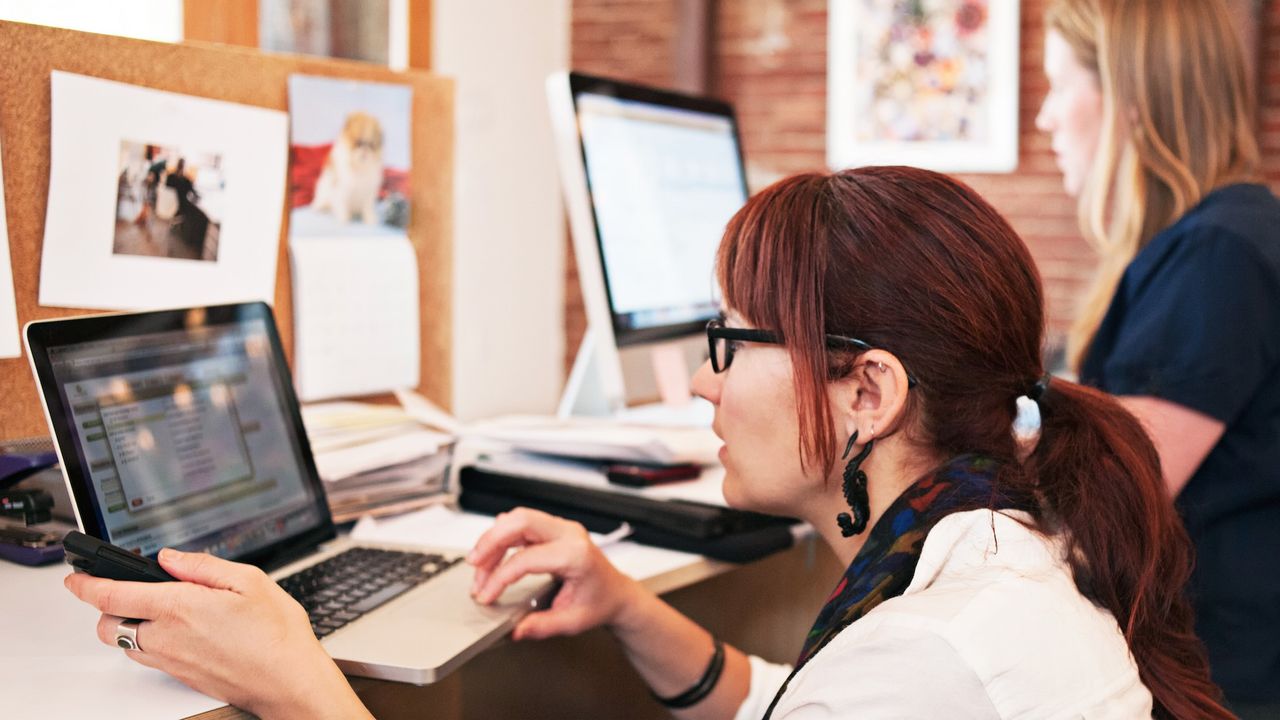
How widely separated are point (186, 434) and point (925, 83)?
3.21 metres

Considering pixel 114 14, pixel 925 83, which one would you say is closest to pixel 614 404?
pixel 114 14

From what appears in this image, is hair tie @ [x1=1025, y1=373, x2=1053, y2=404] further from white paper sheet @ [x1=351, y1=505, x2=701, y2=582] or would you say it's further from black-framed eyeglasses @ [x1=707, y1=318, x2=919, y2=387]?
white paper sheet @ [x1=351, y1=505, x2=701, y2=582]

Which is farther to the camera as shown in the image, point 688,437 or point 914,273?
point 688,437

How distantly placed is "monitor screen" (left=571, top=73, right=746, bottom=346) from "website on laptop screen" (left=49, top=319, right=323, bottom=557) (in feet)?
1.72

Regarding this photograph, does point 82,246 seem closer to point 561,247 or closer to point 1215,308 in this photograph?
point 1215,308

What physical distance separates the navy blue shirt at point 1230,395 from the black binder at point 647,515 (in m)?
0.48

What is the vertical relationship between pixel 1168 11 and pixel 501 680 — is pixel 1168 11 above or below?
above

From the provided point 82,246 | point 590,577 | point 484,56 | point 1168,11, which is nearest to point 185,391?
point 82,246

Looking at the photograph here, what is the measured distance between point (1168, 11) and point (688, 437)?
0.84 meters

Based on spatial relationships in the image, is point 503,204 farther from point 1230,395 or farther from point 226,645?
point 226,645

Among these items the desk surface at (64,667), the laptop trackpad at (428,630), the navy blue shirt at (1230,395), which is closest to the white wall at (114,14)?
the desk surface at (64,667)

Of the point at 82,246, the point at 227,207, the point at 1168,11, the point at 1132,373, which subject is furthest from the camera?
the point at 1168,11

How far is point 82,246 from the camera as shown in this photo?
1203mm

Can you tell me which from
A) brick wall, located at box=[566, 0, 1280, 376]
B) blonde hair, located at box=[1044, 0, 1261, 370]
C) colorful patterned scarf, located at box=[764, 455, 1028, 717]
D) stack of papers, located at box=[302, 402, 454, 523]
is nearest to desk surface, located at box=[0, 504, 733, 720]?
stack of papers, located at box=[302, 402, 454, 523]
